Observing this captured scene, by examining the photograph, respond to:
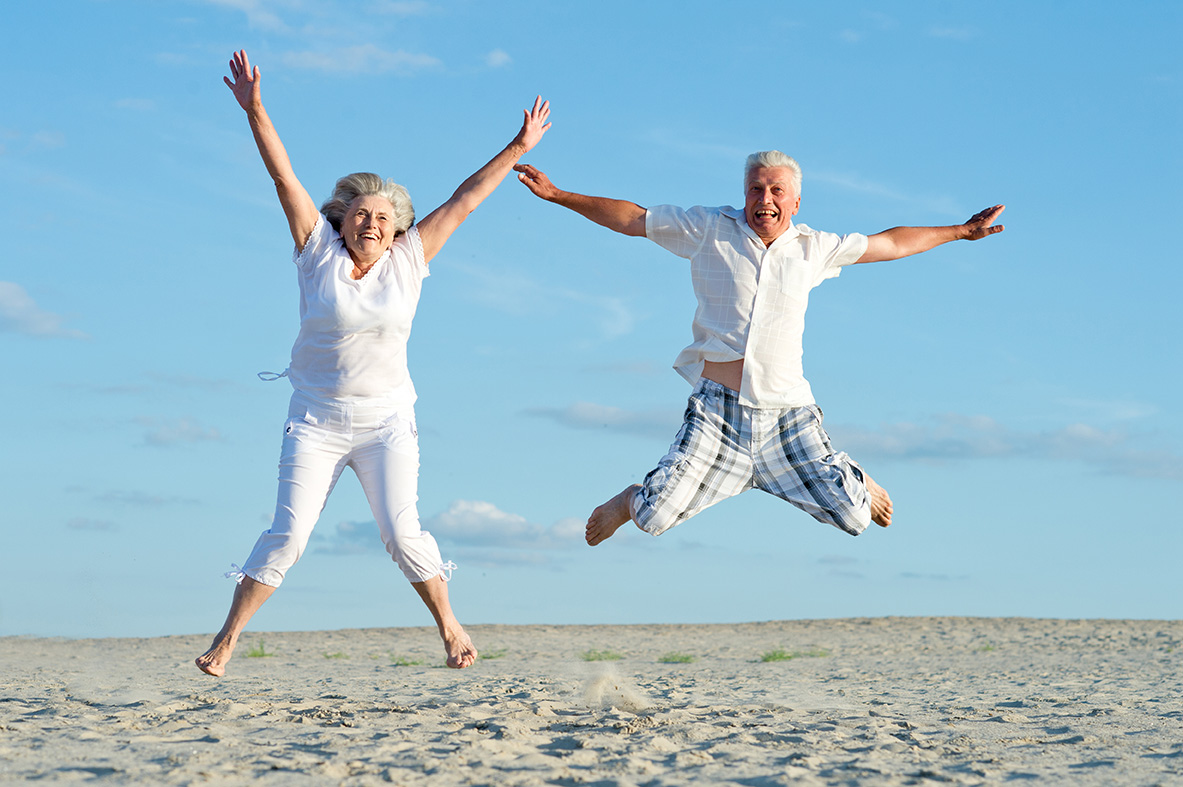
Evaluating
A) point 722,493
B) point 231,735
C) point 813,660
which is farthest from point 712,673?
point 231,735

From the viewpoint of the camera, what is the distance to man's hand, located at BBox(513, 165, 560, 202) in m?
7.18

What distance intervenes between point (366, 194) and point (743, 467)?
2.85m

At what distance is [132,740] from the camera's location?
6102mm

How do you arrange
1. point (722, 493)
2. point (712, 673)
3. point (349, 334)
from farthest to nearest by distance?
point (712, 673)
point (722, 493)
point (349, 334)

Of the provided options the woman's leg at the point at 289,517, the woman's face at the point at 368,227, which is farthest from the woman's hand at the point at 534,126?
the woman's leg at the point at 289,517

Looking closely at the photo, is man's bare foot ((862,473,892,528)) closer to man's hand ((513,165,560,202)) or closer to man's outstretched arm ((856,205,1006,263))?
man's outstretched arm ((856,205,1006,263))

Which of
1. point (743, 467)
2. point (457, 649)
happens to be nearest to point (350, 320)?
point (457, 649)

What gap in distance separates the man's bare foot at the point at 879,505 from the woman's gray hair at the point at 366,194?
11.5 ft

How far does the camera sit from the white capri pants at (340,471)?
615cm

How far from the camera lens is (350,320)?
6000 millimetres

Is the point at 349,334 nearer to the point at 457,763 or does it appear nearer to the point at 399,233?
the point at 399,233

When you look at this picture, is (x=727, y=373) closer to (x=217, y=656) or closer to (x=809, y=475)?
(x=809, y=475)

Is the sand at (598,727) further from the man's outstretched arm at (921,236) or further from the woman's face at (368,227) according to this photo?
the man's outstretched arm at (921,236)

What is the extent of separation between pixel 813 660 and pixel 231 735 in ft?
39.7
